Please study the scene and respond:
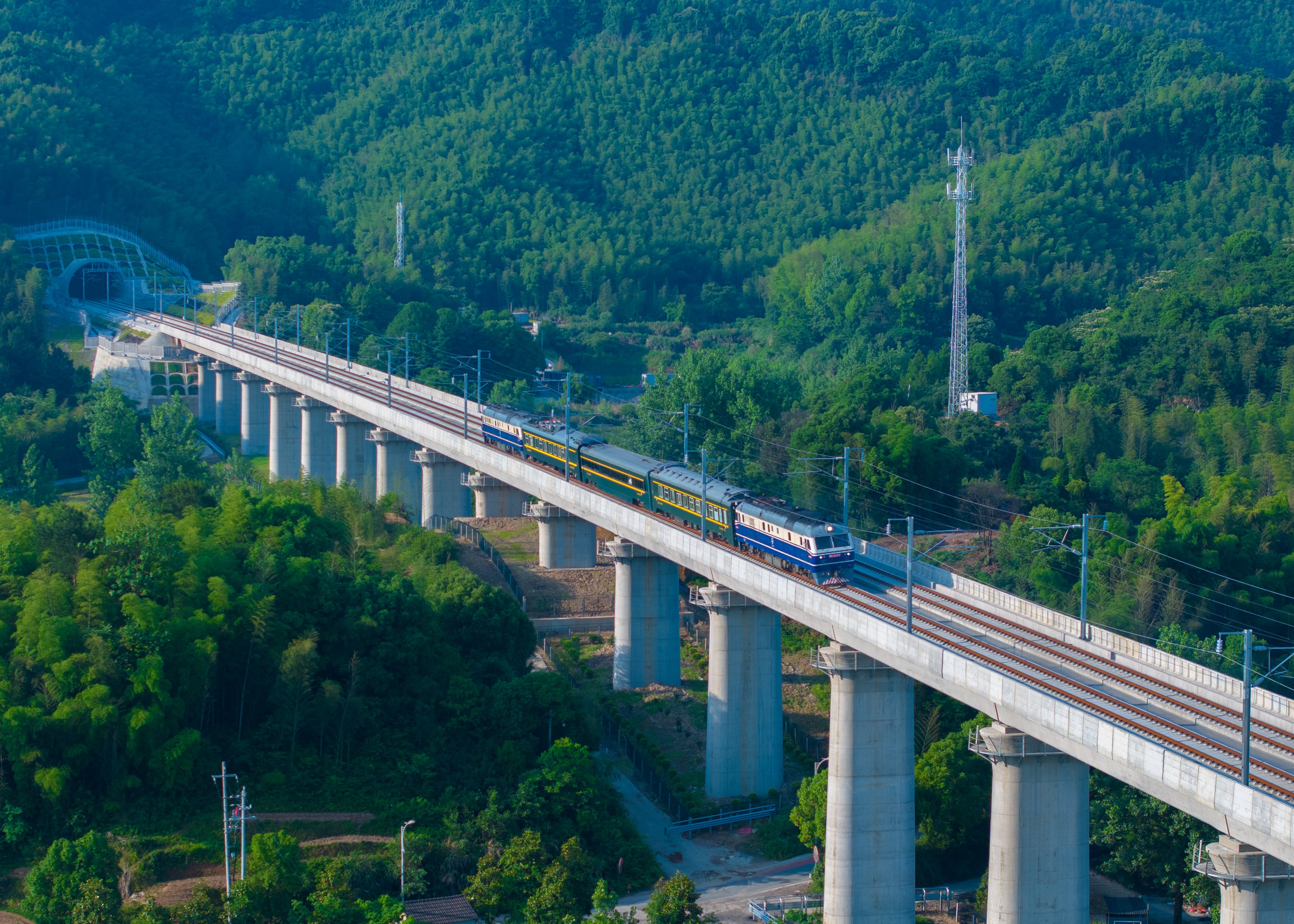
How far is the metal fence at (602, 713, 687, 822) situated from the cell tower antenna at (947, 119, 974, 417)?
48.2 meters

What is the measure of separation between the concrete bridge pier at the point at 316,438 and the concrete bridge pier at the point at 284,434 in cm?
304

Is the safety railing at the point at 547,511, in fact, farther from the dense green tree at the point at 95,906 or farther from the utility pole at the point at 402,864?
the dense green tree at the point at 95,906

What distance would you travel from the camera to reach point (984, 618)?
50.6m

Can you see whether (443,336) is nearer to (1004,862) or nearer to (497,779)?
(497,779)

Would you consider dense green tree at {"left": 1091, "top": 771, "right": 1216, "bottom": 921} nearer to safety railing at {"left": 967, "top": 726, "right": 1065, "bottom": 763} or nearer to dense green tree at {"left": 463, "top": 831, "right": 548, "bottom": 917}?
safety railing at {"left": 967, "top": 726, "right": 1065, "bottom": 763}

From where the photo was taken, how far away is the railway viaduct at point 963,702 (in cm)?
3675

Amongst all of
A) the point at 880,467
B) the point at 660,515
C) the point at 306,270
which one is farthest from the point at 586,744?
the point at 306,270

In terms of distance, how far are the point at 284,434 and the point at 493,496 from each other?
26.6m

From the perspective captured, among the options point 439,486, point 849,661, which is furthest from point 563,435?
point 849,661

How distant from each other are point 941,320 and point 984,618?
114 metres

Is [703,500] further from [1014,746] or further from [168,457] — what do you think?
[168,457]

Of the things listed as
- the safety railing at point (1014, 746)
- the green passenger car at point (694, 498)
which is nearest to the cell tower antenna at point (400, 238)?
the green passenger car at point (694, 498)

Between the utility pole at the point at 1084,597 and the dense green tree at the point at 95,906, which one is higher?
the utility pole at the point at 1084,597

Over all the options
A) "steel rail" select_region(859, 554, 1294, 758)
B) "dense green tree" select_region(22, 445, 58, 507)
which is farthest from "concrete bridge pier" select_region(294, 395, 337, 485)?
"steel rail" select_region(859, 554, 1294, 758)
